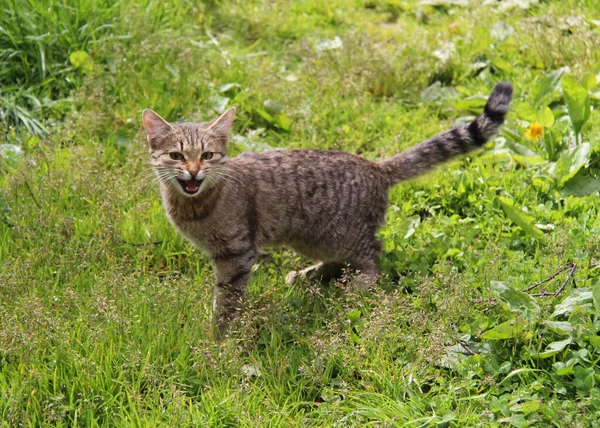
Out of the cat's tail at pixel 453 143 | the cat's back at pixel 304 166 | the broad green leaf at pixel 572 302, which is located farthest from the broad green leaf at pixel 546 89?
the broad green leaf at pixel 572 302

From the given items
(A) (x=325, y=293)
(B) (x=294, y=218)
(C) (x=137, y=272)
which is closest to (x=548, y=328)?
(A) (x=325, y=293)

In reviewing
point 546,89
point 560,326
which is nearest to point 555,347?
point 560,326

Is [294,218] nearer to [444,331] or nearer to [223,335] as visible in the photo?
[223,335]

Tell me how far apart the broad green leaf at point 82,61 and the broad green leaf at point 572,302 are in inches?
160

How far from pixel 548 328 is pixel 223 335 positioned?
5.52ft

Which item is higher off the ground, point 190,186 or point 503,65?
point 190,186

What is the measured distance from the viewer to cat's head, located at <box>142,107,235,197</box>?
4098mm

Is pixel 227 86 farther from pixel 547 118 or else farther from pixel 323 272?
pixel 547 118

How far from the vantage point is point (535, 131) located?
530 centimetres

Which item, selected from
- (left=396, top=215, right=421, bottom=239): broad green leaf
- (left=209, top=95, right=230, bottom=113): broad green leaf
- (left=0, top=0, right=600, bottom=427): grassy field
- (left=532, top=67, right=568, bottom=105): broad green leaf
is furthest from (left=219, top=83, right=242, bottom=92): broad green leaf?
(left=532, top=67, right=568, bottom=105): broad green leaf

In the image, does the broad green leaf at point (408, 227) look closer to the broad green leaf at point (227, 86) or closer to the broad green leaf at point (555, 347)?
the broad green leaf at point (555, 347)

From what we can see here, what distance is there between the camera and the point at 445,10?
8.04 meters

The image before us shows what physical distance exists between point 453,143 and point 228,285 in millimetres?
1619

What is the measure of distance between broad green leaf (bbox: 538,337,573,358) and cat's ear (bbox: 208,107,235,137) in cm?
210
